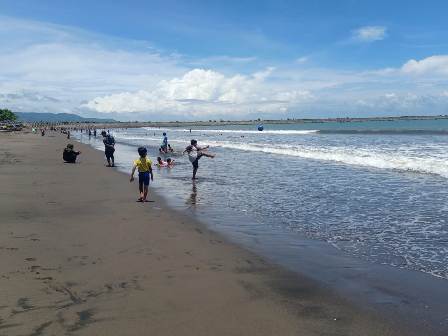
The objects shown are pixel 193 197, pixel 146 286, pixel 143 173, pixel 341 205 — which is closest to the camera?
pixel 146 286

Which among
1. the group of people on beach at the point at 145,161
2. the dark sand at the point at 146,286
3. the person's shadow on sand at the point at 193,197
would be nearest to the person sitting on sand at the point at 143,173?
the group of people on beach at the point at 145,161

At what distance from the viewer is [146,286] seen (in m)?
5.80

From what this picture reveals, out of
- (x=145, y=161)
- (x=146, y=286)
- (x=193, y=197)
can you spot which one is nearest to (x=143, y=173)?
(x=145, y=161)

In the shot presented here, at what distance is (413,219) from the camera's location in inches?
401

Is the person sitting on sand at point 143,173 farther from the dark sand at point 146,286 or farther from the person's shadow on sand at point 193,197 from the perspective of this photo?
the dark sand at point 146,286

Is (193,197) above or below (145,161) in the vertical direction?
below

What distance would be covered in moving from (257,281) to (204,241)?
2399mm

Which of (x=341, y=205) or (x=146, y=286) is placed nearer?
(x=146, y=286)

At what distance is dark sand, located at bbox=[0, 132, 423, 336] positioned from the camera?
4.64 metres

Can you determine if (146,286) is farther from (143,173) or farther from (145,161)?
(145,161)

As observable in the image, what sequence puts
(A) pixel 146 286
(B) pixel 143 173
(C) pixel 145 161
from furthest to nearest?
(C) pixel 145 161, (B) pixel 143 173, (A) pixel 146 286

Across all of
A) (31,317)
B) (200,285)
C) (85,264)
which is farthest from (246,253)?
(31,317)

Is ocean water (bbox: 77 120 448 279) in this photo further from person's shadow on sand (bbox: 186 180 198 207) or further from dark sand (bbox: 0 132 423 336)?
dark sand (bbox: 0 132 423 336)

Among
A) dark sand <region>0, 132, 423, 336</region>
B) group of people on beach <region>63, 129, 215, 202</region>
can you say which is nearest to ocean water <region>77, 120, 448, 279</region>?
group of people on beach <region>63, 129, 215, 202</region>
